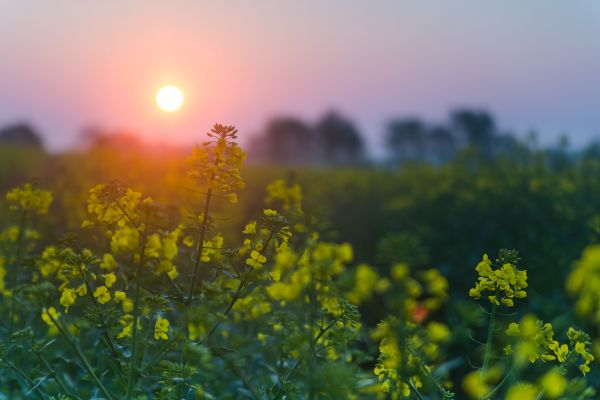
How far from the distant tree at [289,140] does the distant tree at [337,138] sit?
5.85 feet

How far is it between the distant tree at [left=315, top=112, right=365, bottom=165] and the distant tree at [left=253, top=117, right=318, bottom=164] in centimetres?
178

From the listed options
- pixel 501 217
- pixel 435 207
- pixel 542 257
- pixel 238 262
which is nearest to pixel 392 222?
pixel 435 207

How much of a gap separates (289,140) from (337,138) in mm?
5885

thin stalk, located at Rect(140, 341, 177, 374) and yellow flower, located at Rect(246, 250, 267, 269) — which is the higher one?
yellow flower, located at Rect(246, 250, 267, 269)

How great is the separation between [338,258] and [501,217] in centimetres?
580

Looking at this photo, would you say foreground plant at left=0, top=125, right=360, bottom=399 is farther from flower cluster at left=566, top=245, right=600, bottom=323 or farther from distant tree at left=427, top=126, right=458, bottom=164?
distant tree at left=427, top=126, right=458, bottom=164

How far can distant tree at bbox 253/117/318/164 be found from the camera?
72.8 meters

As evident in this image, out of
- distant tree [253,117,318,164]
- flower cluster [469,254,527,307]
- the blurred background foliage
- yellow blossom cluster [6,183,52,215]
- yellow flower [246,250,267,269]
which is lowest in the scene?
distant tree [253,117,318,164]

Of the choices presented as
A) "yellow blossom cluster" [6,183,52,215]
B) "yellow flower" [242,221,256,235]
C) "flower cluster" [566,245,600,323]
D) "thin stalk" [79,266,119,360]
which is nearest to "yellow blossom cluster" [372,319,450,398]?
"flower cluster" [566,245,600,323]

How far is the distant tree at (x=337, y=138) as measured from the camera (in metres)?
70.6

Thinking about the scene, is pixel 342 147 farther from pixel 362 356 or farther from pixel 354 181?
pixel 362 356

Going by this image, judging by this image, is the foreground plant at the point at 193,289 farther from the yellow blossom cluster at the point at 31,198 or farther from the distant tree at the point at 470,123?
the distant tree at the point at 470,123

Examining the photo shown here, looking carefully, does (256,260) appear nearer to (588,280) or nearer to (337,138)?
(588,280)

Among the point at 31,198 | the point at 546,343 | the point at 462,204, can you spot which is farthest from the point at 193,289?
the point at 462,204
